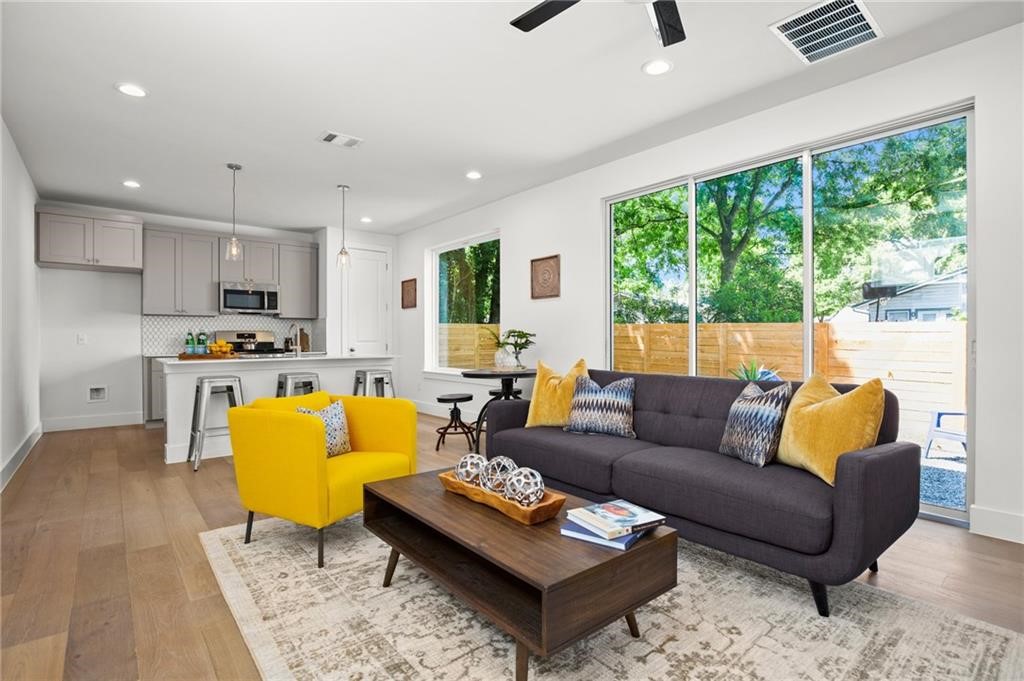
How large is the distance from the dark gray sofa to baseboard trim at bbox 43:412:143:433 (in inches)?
215

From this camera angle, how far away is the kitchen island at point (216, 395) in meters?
4.45

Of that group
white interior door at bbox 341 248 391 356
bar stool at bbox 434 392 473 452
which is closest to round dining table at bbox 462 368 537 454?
bar stool at bbox 434 392 473 452

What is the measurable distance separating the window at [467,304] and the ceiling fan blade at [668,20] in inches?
155

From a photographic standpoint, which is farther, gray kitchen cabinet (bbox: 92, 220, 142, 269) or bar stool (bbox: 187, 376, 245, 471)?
gray kitchen cabinet (bbox: 92, 220, 142, 269)

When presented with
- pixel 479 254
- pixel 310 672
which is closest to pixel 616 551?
pixel 310 672

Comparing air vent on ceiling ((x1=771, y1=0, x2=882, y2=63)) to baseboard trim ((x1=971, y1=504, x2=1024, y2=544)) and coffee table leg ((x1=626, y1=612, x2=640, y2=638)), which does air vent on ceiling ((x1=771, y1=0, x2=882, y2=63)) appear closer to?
baseboard trim ((x1=971, y1=504, x2=1024, y2=544))

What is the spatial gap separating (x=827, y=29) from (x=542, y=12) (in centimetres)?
165

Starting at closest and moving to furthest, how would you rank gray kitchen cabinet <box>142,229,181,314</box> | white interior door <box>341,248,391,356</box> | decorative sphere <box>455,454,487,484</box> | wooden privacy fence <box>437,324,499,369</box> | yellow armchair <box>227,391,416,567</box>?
1. decorative sphere <box>455,454,487,484</box>
2. yellow armchair <box>227,391,416,567</box>
3. gray kitchen cabinet <box>142,229,181,314</box>
4. wooden privacy fence <box>437,324,499,369</box>
5. white interior door <box>341,248,391,356</box>

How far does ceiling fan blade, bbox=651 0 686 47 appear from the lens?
201 cm

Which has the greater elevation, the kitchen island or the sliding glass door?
the sliding glass door

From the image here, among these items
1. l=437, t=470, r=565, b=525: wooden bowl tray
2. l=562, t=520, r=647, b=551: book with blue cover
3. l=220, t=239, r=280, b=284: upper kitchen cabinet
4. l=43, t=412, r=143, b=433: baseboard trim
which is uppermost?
l=220, t=239, r=280, b=284: upper kitchen cabinet

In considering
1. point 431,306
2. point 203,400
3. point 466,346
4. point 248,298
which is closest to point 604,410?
point 203,400

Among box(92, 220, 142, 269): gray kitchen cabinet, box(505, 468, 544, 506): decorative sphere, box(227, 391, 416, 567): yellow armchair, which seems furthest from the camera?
box(92, 220, 142, 269): gray kitchen cabinet

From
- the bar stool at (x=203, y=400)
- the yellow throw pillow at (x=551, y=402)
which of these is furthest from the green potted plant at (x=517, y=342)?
the bar stool at (x=203, y=400)
